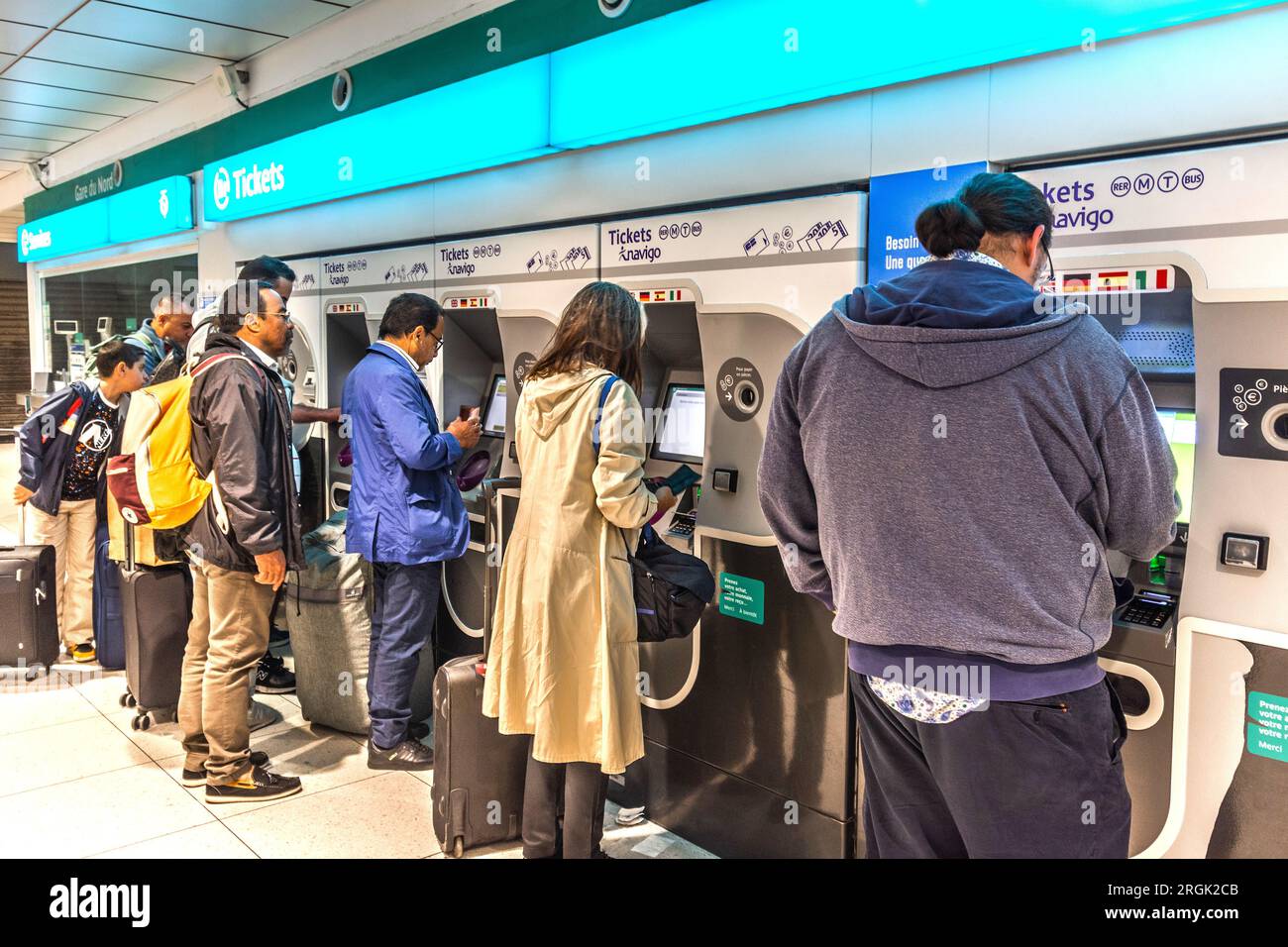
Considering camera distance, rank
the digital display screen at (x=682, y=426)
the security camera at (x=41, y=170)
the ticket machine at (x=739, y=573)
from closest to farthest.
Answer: the ticket machine at (x=739, y=573) → the digital display screen at (x=682, y=426) → the security camera at (x=41, y=170)

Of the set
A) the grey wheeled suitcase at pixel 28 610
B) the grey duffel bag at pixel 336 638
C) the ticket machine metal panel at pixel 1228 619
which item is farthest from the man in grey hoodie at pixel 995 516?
the grey wheeled suitcase at pixel 28 610

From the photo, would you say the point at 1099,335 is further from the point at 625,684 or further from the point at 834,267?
the point at 625,684

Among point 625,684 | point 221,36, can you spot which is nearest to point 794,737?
point 625,684

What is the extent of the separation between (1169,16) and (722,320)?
3.95 ft

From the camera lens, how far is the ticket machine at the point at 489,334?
3201mm

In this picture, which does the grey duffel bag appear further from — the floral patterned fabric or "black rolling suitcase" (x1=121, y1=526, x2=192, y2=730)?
the floral patterned fabric

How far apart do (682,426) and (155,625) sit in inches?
81.6

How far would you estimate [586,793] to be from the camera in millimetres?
2361

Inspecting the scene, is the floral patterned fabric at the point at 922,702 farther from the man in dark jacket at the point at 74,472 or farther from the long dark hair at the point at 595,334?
the man in dark jacket at the point at 74,472

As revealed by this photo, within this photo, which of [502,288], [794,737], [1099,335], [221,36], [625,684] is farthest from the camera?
[221,36]

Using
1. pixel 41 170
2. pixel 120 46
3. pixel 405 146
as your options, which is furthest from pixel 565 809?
pixel 41 170

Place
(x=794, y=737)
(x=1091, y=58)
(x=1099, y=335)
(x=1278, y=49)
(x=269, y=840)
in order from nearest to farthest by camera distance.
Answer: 1. (x=1099, y=335)
2. (x=1278, y=49)
3. (x=1091, y=58)
4. (x=794, y=737)
5. (x=269, y=840)

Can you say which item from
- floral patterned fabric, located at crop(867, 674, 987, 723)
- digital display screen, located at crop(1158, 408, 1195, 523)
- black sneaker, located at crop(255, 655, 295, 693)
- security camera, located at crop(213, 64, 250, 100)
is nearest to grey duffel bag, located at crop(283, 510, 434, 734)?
black sneaker, located at crop(255, 655, 295, 693)

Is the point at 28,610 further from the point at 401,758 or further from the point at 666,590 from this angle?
the point at 666,590
